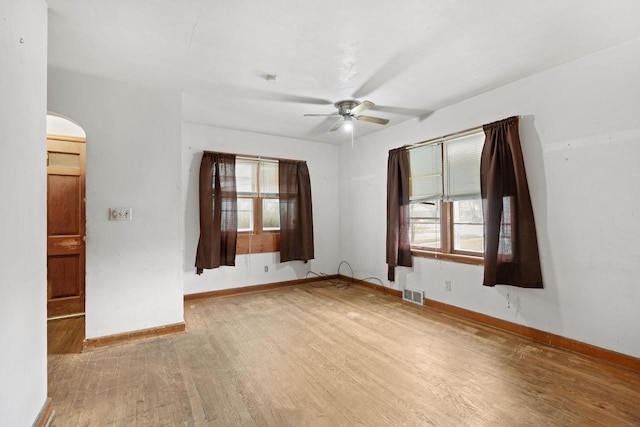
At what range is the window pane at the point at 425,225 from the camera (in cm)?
407

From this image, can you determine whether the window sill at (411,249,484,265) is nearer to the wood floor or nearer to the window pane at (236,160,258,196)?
the wood floor

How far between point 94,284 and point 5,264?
1752mm

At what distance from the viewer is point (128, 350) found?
2.83m

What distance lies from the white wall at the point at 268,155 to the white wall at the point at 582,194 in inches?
108

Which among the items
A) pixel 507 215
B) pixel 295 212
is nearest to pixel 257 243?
pixel 295 212

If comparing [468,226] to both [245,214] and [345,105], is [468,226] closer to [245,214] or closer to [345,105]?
[345,105]

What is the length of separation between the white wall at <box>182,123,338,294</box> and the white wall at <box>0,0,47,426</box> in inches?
102

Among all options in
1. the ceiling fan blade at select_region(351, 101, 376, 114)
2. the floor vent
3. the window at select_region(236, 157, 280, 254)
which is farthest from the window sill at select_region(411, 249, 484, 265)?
the window at select_region(236, 157, 280, 254)

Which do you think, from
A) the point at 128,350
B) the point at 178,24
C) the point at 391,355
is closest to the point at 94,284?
the point at 128,350

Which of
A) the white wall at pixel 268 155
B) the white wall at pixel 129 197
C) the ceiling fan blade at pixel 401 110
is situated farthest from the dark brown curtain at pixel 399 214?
the white wall at pixel 129 197

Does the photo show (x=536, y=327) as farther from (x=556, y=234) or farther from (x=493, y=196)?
(x=493, y=196)

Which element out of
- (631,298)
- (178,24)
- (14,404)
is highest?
(178,24)

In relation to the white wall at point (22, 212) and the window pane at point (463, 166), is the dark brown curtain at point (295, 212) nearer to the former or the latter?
the window pane at point (463, 166)

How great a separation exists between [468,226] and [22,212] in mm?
4133
